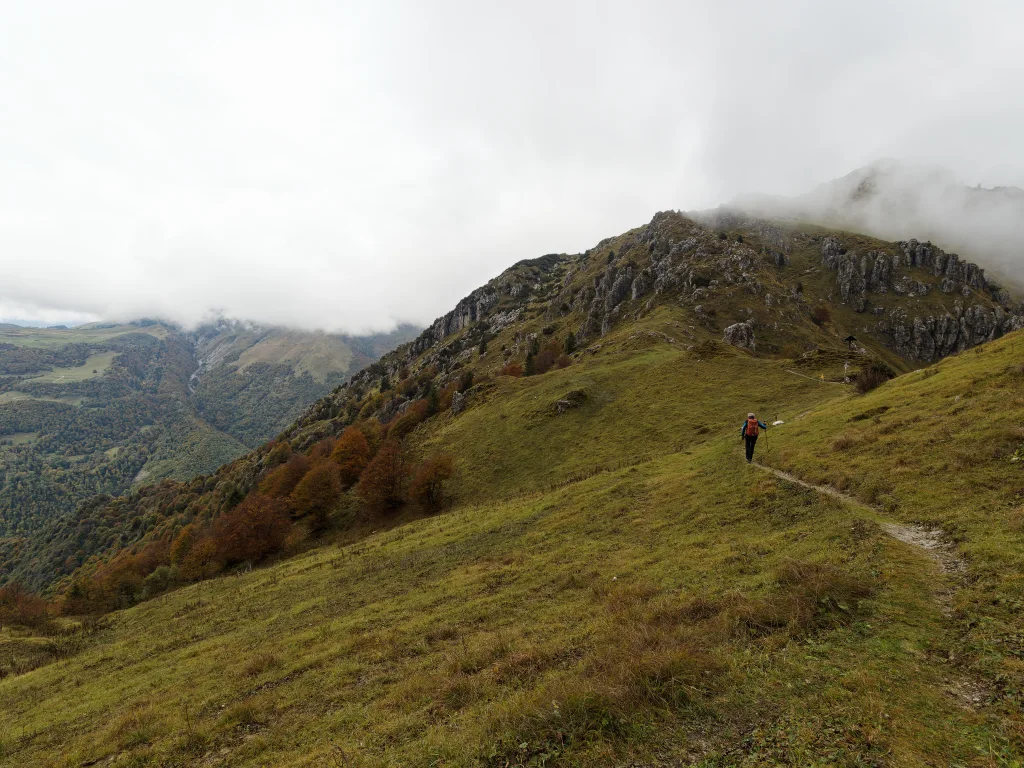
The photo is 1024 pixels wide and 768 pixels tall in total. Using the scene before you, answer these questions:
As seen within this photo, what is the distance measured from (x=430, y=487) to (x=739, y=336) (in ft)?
253

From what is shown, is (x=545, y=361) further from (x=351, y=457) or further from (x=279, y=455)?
(x=279, y=455)

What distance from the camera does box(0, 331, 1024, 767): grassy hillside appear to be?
26.2 feet

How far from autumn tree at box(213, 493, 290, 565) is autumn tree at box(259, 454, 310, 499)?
17302 millimetres

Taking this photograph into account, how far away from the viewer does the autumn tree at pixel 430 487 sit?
55594 mm

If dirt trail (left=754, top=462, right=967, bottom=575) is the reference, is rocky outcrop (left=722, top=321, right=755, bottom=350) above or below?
above

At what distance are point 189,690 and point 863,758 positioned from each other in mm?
22786

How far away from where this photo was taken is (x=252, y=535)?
5834 cm

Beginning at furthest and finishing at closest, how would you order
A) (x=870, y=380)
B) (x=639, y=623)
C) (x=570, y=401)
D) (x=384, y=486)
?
(x=570, y=401), (x=384, y=486), (x=870, y=380), (x=639, y=623)

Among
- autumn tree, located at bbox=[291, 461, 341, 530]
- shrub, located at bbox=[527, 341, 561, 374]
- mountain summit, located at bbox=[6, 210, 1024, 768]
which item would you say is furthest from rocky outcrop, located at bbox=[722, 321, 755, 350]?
autumn tree, located at bbox=[291, 461, 341, 530]

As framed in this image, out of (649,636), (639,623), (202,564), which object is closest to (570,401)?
(639,623)

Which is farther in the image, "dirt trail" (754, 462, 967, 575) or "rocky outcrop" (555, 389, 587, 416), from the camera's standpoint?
"rocky outcrop" (555, 389, 587, 416)

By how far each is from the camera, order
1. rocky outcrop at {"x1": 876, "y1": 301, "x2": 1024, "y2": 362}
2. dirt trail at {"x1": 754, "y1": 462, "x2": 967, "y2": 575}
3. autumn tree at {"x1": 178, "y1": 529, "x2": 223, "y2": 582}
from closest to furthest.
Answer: dirt trail at {"x1": 754, "y1": 462, "x2": 967, "y2": 575}, autumn tree at {"x1": 178, "y1": 529, "x2": 223, "y2": 582}, rocky outcrop at {"x1": 876, "y1": 301, "x2": 1024, "y2": 362}

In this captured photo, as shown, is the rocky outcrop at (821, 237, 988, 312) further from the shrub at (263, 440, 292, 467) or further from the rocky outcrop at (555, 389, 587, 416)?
the shrub at (263, 440, 292, 467)

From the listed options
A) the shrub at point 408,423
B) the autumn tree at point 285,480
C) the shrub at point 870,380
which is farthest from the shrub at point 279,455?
the shrub at point 870,380
